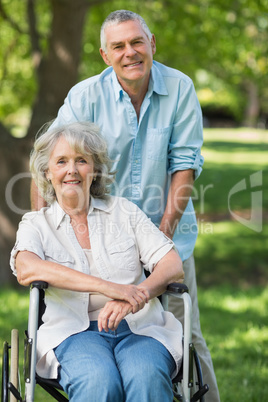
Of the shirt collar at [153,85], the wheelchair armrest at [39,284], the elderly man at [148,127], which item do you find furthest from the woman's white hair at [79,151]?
the wheelchair armrest at [39,284]

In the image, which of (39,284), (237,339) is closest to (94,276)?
(39,284)

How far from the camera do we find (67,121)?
2.90 meters

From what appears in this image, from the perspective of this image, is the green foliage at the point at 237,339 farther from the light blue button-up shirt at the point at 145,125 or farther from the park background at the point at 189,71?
the light blue button-up shirt at the point at 145,125

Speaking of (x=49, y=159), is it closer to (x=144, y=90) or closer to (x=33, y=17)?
(x=144, y=90)

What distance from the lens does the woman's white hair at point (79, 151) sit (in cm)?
265

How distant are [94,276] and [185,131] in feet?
2.93

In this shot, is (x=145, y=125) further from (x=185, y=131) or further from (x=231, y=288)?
(x=231, y=288)

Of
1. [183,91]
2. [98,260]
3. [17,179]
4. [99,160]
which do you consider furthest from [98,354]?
[17,179]

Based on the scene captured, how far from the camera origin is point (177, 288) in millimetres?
2467

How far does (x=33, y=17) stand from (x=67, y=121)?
476 centimetres

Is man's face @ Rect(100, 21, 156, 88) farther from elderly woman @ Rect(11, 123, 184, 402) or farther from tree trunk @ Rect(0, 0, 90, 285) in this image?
tree trunk @ Rect(0, 0, 90, 285)

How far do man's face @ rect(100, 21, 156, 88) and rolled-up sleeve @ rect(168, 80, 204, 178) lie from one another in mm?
245

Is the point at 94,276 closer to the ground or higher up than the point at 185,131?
closer to the ground

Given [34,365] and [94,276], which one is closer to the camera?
[34,365]
